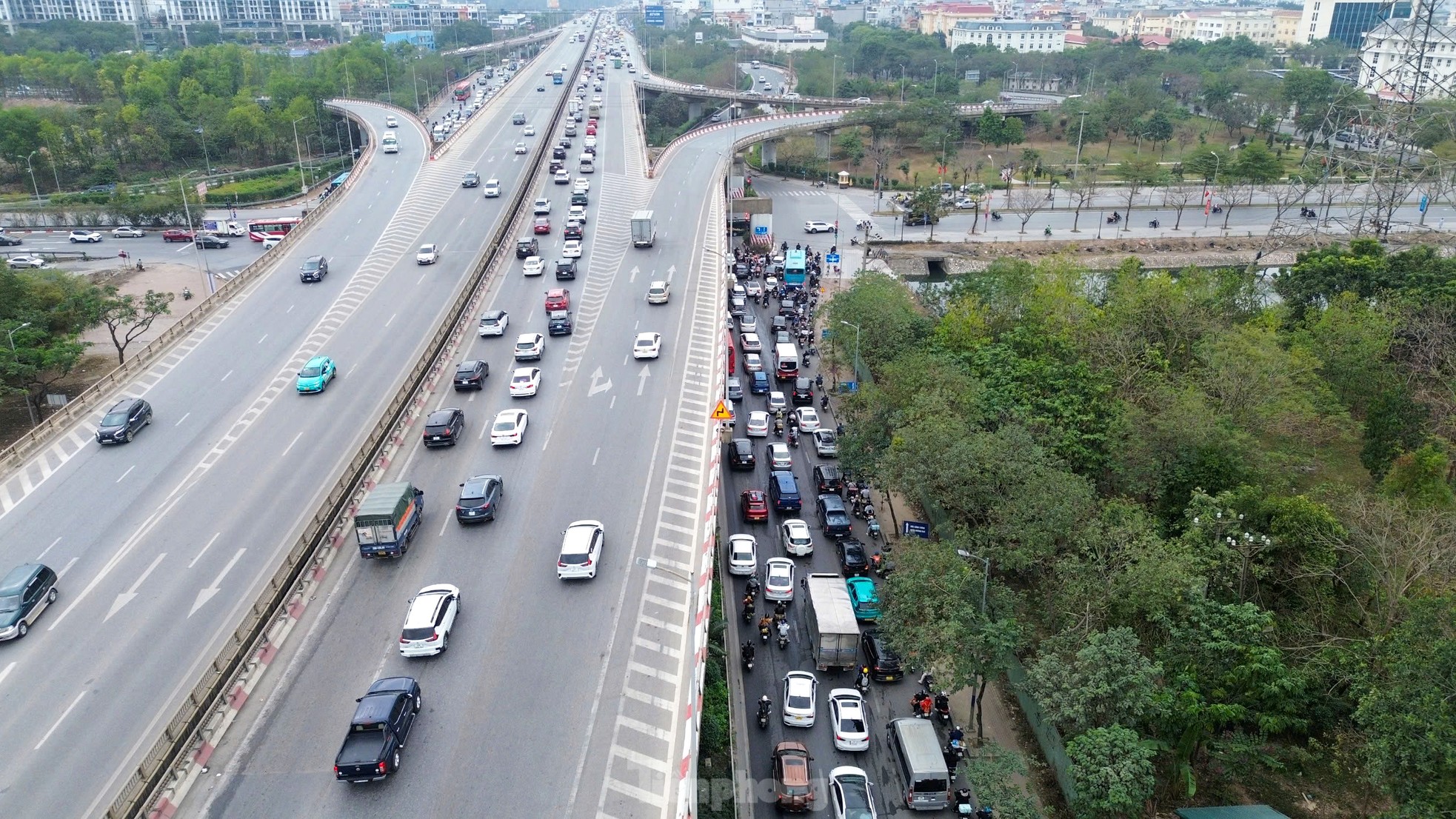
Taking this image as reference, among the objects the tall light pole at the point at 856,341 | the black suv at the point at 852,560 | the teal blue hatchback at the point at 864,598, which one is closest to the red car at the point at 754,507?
the black suv at the point at 852,560

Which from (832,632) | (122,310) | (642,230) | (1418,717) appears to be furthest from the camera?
(642,230)

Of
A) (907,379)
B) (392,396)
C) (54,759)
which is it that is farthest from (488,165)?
(54,759)

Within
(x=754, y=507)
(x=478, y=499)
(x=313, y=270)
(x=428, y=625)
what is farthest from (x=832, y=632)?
(x=313, y=270)

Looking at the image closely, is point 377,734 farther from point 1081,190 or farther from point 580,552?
point 1081,190

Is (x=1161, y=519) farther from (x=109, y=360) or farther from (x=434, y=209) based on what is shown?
(x=109, y=360)

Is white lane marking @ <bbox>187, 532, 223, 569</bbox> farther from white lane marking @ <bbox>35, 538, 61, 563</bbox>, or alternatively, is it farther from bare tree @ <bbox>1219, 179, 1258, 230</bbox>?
bare tree @ <bbox>1219, 179, 1258, 230</bbox>

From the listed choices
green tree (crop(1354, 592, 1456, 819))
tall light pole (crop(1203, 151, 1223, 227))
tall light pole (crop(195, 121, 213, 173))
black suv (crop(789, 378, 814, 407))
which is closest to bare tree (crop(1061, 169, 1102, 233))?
tall light pole (crop(1203, 151, 1223, 227))
